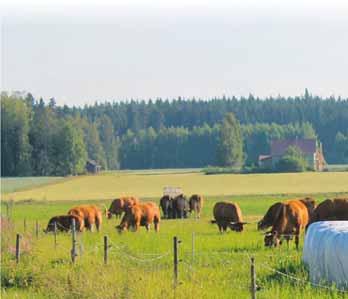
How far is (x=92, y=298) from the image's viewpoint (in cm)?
1608

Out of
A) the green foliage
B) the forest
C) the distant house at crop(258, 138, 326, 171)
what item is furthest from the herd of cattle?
the distant house at crop(258, 138, 326, 171)

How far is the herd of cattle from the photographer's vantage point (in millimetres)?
30125

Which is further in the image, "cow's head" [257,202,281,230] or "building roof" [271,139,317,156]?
"building roof" [271,139,317,156]

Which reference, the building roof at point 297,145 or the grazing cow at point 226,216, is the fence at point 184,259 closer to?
the grazing cow at point 226,216

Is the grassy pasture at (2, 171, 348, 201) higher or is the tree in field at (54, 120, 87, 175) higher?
the tree in field at (54, 120, 87, 175)

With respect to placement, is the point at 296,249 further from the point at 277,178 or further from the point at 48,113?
the point at 48,113

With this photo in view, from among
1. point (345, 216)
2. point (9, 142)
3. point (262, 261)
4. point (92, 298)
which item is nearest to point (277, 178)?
point (9, 142)

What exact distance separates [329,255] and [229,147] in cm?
13841

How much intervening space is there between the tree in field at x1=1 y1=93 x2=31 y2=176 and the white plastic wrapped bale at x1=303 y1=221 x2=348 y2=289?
9360 centimetres

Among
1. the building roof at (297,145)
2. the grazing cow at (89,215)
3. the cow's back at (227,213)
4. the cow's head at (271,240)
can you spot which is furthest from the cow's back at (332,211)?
the building roof at (297,145)

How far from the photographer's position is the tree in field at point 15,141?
114 metres

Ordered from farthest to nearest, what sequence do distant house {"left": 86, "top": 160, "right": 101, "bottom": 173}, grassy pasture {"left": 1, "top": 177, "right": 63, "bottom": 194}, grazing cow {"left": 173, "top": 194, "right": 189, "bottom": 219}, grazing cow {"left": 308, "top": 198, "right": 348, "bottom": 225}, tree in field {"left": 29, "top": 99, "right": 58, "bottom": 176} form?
distant house {"left": 86, "top": 160, "right": 101, "bottom": 173}
tree in field {"left": 29, "top": 99, "right": 58, "bottom": 176}
grassy pasture {"left": 1, "top": 177, "right": 63, "bottom": 194}
grazing cow {"left": 173, "top": 194, "right": 189, "bottom": 219}
grazing cow {"left": 308, "top": 198, "right": 348, "bottom": 225}

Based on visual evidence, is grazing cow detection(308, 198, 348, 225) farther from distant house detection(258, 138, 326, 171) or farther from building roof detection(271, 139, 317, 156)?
building roof detection(271, 139, 317, 156)

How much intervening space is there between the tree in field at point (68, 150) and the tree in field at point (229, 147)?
3717 centimetres
